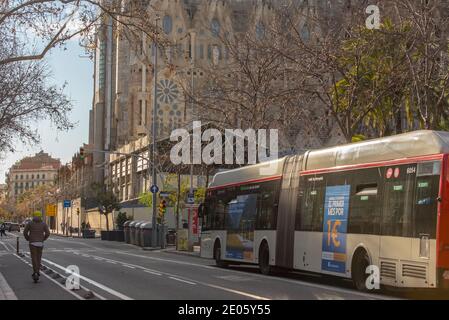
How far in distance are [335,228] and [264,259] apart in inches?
210

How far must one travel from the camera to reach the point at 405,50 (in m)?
23.7

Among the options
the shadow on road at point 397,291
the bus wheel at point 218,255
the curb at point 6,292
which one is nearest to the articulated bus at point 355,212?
the shadow on road at point 397,291

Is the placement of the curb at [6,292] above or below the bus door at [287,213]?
below

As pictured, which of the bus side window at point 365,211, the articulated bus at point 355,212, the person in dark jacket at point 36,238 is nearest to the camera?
the articulated bus at point 355,212

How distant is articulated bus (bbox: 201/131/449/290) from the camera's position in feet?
44.6

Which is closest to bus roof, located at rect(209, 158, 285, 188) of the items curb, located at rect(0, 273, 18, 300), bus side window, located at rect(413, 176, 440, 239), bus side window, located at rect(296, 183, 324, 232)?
bus side window, located at rect(296, 183, 324, 232)

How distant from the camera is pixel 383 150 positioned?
15672 millimetres

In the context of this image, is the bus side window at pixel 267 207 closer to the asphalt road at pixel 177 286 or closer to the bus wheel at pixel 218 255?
the asphalt road at pixel 177 286

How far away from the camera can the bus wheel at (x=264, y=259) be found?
72.0 ft

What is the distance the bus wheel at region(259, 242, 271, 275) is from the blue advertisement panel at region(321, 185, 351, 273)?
13.8ft

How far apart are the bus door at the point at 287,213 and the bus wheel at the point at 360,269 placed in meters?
3.73

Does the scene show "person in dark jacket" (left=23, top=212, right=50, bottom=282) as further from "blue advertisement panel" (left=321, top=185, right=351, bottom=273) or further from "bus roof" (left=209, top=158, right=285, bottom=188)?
"bus roof" (left=209, top=158, right=285, bottom=188)
